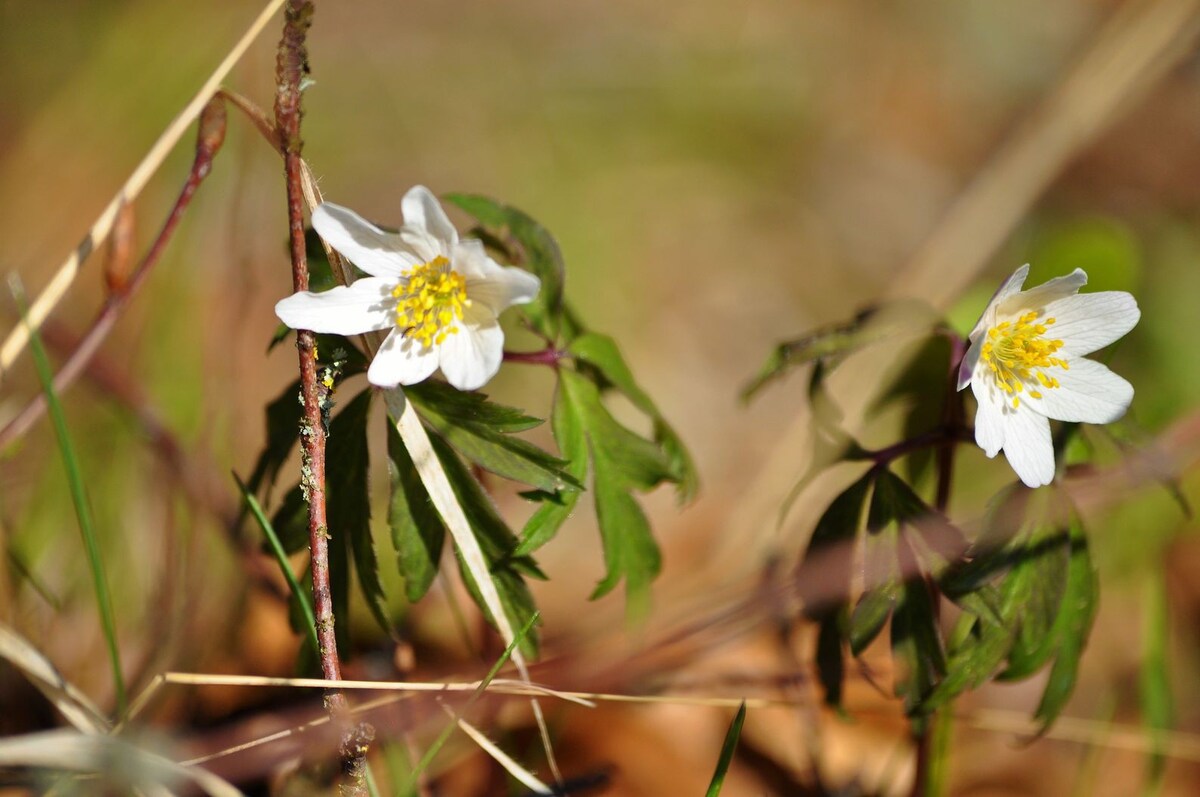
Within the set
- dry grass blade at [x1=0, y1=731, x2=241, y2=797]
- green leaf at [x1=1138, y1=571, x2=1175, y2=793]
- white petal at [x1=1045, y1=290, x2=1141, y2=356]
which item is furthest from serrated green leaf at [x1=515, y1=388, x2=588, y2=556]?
green leaf at [x1=1138, y1=571, x2=1175, y2=793]

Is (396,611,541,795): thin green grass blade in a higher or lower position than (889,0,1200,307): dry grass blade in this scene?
lower

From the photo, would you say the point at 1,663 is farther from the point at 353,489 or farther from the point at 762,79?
the point at 762,79

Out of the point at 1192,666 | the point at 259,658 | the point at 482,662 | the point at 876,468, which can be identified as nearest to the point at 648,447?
the point at 876,468

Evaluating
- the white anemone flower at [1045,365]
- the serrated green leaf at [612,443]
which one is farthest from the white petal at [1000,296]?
the serrated green leaf at [612,443]

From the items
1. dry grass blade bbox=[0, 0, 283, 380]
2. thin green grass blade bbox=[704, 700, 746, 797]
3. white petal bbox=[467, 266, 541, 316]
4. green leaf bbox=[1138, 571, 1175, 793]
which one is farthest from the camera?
green leaf bbox=[1138, 571, 1175, 793]

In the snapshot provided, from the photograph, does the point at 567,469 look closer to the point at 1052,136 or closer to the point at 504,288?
the point at 504,288

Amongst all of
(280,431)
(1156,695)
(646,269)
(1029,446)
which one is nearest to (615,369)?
(280,431)

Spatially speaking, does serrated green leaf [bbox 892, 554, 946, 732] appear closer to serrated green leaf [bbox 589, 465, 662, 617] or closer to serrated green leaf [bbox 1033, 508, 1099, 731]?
serrated green leaf [bbox 1033, 508, 1099, 731]
